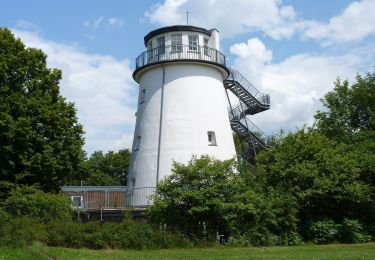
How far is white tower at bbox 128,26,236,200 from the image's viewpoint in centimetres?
3020

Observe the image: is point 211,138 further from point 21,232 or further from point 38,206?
point 21,232

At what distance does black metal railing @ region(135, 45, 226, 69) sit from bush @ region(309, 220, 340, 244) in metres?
12.7

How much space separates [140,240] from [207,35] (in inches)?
636

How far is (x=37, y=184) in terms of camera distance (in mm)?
27016

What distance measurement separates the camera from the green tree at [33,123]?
26.8 m

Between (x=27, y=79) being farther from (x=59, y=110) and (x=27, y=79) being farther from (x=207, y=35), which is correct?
(x=207, y=35)

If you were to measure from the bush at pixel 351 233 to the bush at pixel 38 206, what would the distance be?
1212 centimetres

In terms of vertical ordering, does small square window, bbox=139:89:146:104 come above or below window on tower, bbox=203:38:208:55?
below

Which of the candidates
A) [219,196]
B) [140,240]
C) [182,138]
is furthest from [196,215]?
[182,138]

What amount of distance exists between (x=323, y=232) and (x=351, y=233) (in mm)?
1298

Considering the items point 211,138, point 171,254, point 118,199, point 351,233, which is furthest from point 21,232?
point 211,138

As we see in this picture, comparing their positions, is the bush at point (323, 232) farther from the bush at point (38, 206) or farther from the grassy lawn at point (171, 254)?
the bush at point (38, 206)

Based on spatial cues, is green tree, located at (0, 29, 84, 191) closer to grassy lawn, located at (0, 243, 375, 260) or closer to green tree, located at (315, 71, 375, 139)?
grassy lawn, located at (0, 243, 375, 260)

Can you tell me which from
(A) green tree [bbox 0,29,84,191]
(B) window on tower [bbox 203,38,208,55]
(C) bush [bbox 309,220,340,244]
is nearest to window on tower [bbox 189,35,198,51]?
(B) window on tower [bbox 203,38,208,55]
